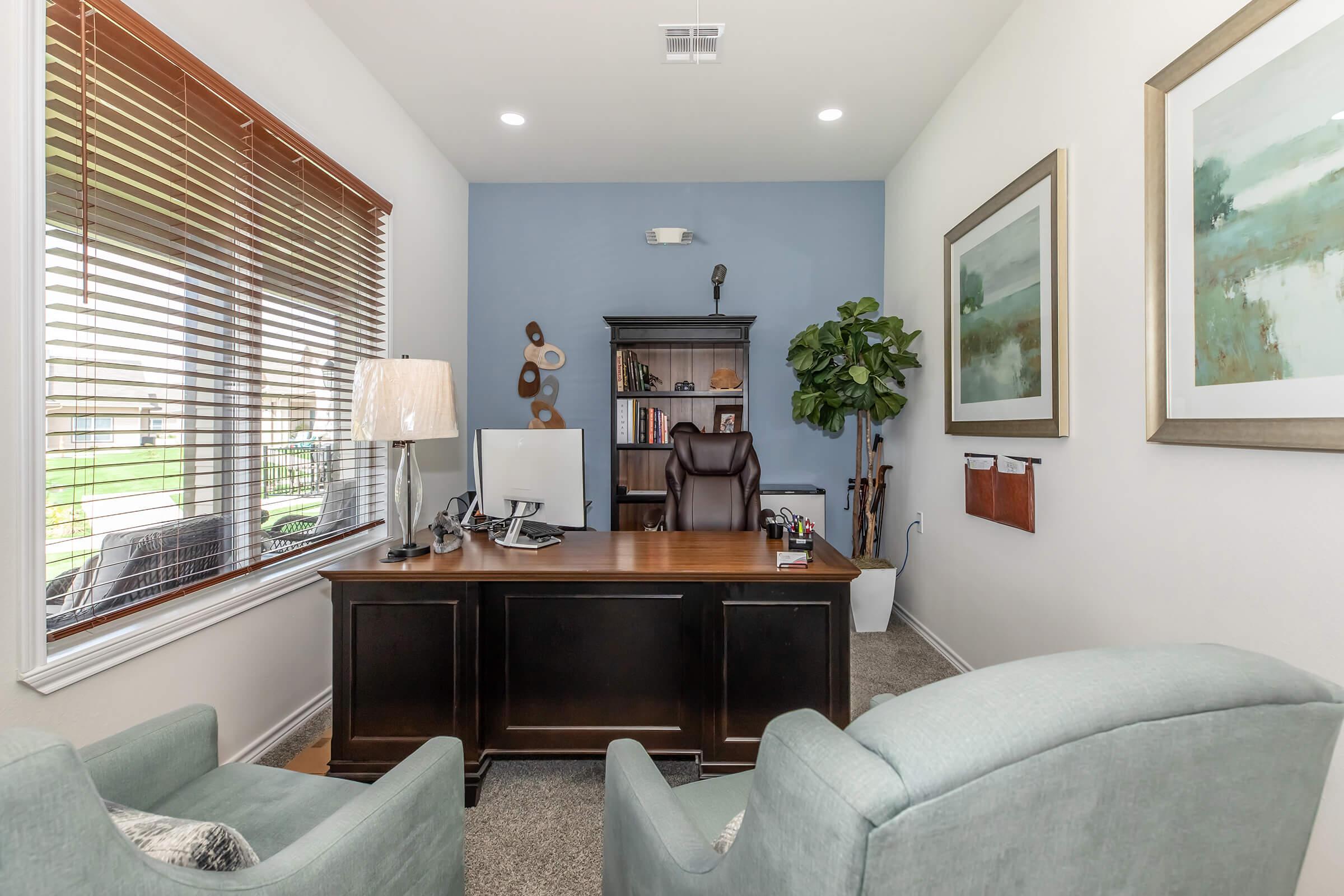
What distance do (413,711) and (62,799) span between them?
1463mm

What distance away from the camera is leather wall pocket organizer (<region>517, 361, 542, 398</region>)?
4438 millimetres

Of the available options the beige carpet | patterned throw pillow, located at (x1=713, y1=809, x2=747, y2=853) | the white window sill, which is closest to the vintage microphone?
the beige carpet

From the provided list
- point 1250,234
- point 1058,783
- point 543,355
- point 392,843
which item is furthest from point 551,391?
point 1058,783

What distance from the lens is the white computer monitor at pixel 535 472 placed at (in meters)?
Result: 2.46

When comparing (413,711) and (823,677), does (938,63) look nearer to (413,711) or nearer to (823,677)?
(823,677)

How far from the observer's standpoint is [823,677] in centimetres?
199

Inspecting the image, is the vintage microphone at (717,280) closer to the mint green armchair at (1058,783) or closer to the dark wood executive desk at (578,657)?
the dark wood executive desk at (578,657)

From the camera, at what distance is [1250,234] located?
1.46 metres

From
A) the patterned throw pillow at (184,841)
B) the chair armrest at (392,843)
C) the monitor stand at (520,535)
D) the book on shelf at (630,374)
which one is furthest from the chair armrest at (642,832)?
the book on shelf at (630,374)

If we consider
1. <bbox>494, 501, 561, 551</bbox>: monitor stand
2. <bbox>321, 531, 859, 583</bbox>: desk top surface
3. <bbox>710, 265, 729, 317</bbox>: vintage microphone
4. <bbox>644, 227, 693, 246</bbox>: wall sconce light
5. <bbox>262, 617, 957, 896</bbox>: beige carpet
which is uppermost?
<bbox>644, 227, 693, 246</bbox>: wall sconce light

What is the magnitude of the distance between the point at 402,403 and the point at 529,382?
2.38m

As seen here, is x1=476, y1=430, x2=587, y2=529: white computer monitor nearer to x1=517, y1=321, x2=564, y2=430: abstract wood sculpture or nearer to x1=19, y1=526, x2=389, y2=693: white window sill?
x1=19, y1=526, x2=389, y2=693: white window sill

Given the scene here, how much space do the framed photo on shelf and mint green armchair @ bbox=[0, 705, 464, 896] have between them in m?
3.24

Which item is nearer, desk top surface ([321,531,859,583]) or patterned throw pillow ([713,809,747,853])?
patterned throw pillow ([713,809,747,853])
